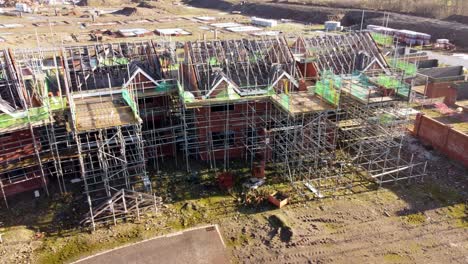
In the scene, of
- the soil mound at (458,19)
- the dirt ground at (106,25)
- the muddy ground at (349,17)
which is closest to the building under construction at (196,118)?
the dirt ground at (106,25)

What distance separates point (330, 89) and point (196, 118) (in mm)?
7172

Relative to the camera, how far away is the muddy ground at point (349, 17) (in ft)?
174

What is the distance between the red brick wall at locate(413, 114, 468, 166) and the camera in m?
21.3

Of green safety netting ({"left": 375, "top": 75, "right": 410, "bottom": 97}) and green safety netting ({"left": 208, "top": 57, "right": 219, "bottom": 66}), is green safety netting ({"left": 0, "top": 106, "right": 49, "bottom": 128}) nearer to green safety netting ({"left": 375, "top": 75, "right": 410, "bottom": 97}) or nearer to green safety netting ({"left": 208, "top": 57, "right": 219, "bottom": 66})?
green safety netting ({"left": 208, "top": 57, "right": 219, "bottom": 66})

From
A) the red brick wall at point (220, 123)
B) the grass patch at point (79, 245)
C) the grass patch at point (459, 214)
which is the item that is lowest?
the grass patch at point (459, 214)

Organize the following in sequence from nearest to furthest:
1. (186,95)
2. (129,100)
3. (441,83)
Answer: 1. (129,100)
2. (186,95)
3. (441,83)

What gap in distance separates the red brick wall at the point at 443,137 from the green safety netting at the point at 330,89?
696 cm

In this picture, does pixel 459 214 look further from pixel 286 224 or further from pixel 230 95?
→ pixel 230 95

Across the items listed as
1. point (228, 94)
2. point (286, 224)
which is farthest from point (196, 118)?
point (286, 224)

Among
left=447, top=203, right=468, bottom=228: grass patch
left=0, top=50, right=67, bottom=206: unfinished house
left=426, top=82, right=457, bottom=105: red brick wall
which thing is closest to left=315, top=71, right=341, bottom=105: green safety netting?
left=447, top=203, right=468, bottom=228: grass patch

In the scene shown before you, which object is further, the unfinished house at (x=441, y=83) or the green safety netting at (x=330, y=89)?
the unfinished house at (x=441, y=83)

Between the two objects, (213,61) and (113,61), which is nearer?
(213,61)

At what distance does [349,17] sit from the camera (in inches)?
2672

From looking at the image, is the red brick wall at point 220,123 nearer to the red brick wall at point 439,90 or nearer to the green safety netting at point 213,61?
the green safety netting at point 213,61
